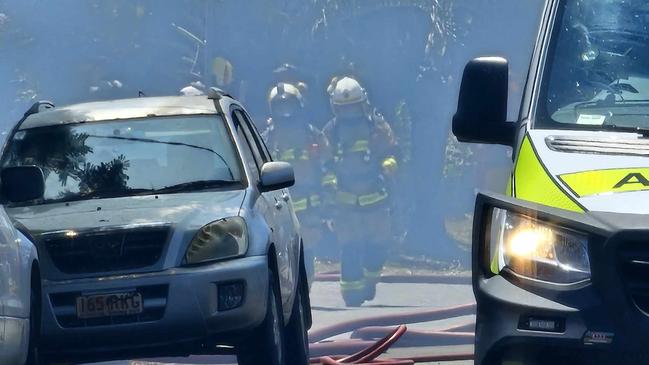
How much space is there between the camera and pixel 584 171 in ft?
16.0

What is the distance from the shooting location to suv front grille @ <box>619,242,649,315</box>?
4461mm

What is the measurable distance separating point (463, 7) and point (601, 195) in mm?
20577

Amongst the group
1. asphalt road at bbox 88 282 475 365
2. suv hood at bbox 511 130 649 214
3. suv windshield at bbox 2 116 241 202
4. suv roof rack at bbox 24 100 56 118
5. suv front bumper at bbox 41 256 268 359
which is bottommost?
asphalt road at bbox 88 282 475 365

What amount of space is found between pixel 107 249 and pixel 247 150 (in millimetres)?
1409

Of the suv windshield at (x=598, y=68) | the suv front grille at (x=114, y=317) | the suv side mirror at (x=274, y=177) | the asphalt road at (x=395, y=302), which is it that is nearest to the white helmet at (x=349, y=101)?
the asphalt road at (x=395, y=302)

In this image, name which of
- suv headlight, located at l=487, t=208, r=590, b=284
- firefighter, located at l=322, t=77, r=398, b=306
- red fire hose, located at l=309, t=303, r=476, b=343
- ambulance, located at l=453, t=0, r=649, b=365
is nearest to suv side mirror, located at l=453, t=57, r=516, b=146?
ambulance, located at l=453, t=0, r=649, b=365

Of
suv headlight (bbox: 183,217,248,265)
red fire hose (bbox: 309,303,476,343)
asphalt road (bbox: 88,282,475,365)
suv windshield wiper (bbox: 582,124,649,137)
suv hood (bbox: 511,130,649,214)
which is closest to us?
suv hood (bbox: 511,130,649,214)

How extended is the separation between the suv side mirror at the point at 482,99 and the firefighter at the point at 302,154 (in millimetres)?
12819

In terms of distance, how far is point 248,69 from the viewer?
25188 millimetres

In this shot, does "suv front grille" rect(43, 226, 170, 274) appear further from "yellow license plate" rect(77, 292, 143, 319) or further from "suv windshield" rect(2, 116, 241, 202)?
"suv windshield" rect(2, 116, 241, 202)

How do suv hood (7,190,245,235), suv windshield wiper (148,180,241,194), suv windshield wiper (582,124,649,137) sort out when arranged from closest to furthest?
suv windshield wiper (582,124,649,137), suv hood (7,190,245,235), suv windshield wiper (148,180,241,194)

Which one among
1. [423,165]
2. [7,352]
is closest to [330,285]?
[423,165]

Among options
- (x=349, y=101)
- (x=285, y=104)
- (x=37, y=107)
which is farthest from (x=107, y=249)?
(x=285, y=104)

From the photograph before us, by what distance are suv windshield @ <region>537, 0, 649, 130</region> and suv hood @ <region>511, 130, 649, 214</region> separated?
0.48ft
